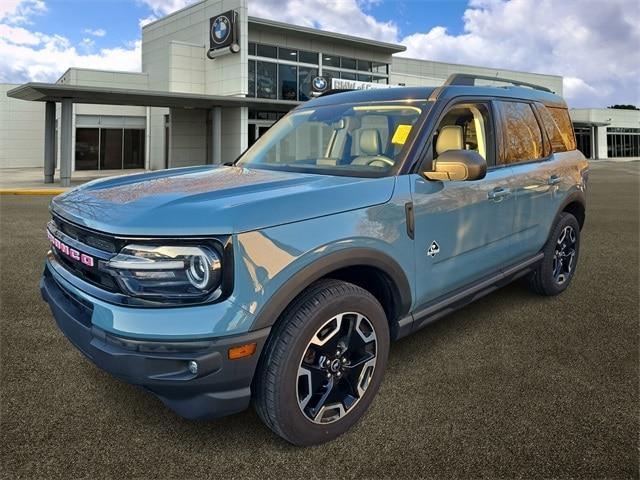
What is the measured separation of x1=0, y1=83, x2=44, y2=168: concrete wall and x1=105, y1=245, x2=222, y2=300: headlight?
41020mm

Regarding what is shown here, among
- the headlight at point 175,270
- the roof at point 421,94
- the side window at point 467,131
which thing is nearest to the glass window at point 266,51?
the roof at point 421,94

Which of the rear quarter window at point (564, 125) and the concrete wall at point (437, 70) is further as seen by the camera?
the concrete wall at point (437, 70)

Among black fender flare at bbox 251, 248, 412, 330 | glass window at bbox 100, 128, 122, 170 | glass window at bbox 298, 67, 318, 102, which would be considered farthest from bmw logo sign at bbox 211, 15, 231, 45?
black fender flare at bbox 251, 248, 412, 330

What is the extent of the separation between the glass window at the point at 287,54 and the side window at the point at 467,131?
27404 mm

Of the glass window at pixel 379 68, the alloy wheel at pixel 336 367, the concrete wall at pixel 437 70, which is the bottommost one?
the alloy wheel at pixel 336 367

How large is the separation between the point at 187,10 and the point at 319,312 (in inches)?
1305

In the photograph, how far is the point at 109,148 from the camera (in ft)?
108

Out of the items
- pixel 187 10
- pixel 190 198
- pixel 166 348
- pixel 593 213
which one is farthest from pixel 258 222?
pixel 187 10

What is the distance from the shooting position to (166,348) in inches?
81.7

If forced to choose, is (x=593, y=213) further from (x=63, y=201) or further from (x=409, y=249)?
(x=63, y=201)

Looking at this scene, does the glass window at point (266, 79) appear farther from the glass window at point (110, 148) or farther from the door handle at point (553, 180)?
the door handle at point (553, 180)

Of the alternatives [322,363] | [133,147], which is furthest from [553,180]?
[133,147]

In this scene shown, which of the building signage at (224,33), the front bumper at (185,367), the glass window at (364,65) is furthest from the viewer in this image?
the glass window at (364,65)

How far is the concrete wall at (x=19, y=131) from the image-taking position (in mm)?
36438
